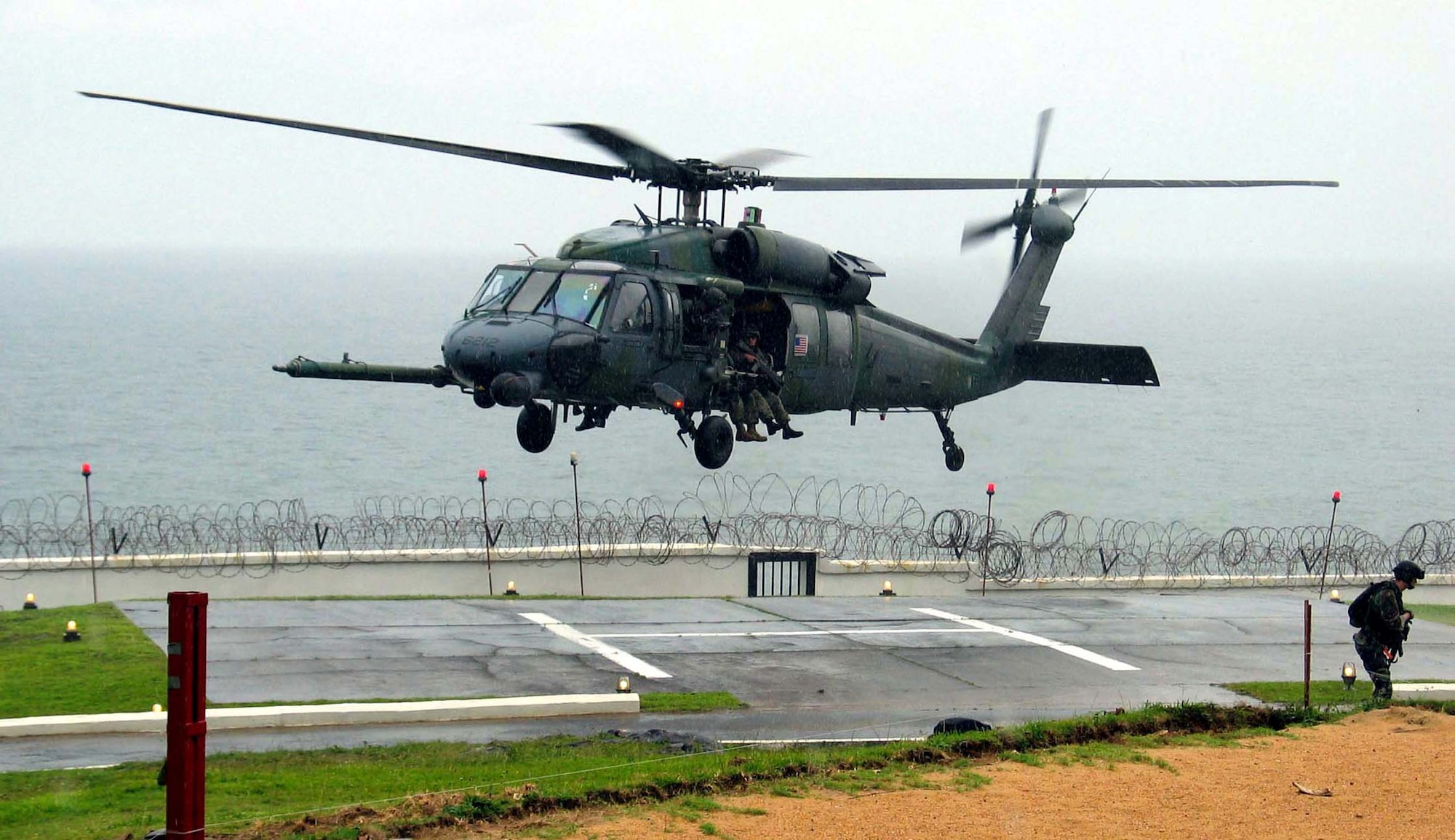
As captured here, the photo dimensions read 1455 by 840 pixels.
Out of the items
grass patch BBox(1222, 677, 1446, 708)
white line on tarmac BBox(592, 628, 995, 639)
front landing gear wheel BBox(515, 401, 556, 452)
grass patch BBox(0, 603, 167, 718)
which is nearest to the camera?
grass patch BBox(0, 603, 167, 718)

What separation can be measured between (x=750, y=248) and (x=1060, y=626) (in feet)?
40.0

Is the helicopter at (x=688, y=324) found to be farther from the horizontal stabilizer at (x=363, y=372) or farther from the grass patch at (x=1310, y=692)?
the grass patch at (x=1310, y=692)

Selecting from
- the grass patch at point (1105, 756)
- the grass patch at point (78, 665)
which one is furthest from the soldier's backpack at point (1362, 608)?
the grass patch at point (78, 665)

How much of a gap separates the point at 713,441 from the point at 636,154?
4447 mm

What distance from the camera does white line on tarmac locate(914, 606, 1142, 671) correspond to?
27938 mm

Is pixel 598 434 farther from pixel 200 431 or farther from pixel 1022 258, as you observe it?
pixel 1022 258

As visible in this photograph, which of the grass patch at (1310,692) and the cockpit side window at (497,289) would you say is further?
the grass patch at (1310,692)

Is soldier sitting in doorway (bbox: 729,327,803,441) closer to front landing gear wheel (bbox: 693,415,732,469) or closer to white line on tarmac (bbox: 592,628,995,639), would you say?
front landing gear wheel (bbox: 693,415,732,469)

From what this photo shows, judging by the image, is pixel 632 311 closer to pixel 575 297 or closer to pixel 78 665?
Answer: pixel 575 297

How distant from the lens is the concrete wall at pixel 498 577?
→ 38406 mm

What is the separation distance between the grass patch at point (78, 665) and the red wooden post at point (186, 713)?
31.0ft

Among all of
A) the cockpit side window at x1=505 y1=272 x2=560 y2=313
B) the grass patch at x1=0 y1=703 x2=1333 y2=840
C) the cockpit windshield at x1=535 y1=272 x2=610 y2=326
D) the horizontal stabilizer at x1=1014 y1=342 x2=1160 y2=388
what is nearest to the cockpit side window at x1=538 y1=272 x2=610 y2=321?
the cockpit windshield at x1=535 y1=272 x2=610 y2=326

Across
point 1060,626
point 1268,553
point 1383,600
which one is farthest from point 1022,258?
point 1268,553

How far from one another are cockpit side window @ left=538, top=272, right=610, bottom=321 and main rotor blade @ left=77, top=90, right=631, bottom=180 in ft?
5.12
